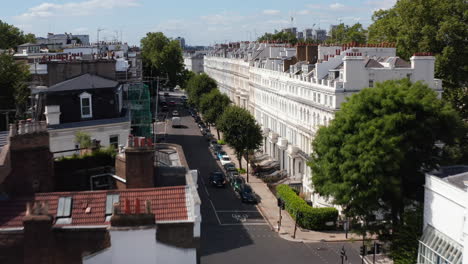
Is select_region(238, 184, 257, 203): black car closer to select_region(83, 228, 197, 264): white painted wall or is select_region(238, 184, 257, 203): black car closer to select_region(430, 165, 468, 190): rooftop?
select_region(430, 165, 468, 190): rooftop

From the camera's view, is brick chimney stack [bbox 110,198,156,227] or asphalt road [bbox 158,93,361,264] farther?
asphalt road [bbox 158,93,361,264]

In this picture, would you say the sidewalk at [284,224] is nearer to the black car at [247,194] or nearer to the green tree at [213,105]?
the black car at [247,194]

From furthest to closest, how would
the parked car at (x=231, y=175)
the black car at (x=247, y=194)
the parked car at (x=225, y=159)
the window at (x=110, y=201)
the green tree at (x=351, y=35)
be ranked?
the green tree at (x=351, y=35) → the parked car at (x=225, y=159) → the parked car at (x=231, y=175) → the black car at (x=247, y=194) → the window at (x=110, y=201)

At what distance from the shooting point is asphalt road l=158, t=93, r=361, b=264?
3938 cm

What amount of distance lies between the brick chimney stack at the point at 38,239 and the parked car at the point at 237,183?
41172 millimetres

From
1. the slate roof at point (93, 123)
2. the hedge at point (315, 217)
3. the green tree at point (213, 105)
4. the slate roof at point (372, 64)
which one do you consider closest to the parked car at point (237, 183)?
the hedge at point (315, 217)

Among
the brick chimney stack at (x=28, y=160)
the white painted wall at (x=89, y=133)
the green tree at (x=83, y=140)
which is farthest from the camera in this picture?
the white painted wall at (x=89, y=133)

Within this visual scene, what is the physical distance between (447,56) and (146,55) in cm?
8005

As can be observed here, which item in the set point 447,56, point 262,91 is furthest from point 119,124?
point 262,91

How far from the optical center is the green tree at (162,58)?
125 meters

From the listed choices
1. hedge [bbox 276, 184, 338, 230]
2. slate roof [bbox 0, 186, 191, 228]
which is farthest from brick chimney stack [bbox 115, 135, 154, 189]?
hedge [bbox 276, 184, 338, 230]

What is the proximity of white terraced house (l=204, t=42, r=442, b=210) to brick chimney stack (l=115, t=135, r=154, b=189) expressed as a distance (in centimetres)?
2665

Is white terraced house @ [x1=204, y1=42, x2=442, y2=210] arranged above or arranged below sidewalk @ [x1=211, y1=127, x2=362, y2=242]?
above

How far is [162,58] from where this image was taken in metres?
125
